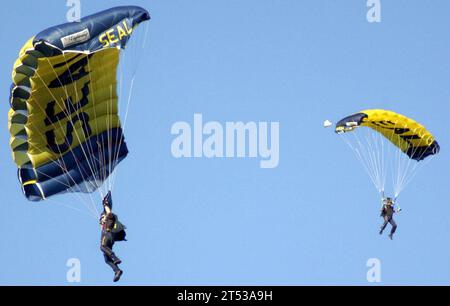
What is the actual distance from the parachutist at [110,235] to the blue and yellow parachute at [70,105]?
2142 millimetres

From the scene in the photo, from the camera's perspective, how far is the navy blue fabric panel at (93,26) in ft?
103

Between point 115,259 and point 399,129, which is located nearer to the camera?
point 115,259

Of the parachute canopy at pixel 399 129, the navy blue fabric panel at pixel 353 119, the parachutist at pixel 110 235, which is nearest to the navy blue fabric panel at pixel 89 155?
the parachutist at pixel 110 235

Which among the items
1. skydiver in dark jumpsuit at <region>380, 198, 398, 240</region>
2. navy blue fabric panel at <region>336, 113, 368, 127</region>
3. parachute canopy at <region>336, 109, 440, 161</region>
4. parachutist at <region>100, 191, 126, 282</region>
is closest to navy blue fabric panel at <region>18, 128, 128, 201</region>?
parachutist at <region>100, 191, 126, 282</region>

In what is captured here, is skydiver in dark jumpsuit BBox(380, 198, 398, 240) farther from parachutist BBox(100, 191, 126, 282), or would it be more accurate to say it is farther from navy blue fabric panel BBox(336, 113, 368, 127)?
parachutist BBox(100, 191, 126, 282)

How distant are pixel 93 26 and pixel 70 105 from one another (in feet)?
8.73

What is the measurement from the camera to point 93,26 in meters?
32.6

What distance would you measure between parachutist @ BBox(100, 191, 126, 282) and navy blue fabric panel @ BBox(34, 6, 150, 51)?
3.50 m

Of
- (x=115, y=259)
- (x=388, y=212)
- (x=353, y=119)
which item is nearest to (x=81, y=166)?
(x=115, y=259)

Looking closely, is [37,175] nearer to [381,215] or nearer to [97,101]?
[97,101]

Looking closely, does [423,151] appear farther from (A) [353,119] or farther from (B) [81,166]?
(B) [81,166]

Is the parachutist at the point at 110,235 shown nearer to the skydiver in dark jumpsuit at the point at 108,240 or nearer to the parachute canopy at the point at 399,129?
the skydiver in dark jumpsuit at the point at 108,240

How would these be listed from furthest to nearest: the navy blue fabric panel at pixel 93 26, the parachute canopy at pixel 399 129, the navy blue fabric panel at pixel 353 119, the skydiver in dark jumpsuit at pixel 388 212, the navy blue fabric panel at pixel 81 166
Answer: the skydiver in dark jumpsuit at pixel 388 212
the parachute canopy at pixel 399 129
the navy blue fabric panel at pixel 353 119
the navy blue fabric panel at pixel 81 166
the navy blue fabric panel at pixel 93 26

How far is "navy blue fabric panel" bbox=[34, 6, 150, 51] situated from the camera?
3136 centimetres
